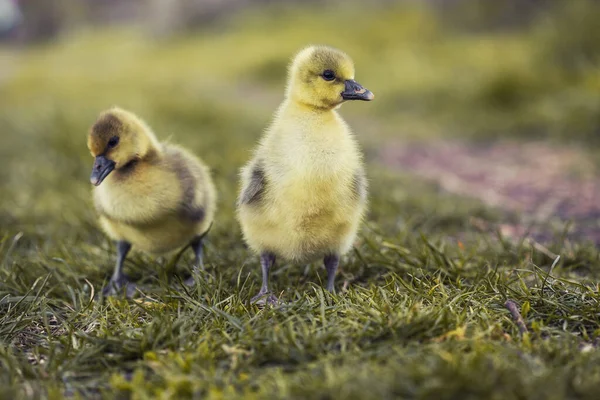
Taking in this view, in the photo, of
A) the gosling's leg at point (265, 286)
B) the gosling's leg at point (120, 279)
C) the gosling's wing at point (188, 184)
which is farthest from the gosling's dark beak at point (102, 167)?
the gosling's leg at point (265, 286)

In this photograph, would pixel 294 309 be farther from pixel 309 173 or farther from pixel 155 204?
pixel 155 204

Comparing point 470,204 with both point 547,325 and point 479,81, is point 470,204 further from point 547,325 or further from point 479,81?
point 479,81

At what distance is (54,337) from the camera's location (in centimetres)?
286

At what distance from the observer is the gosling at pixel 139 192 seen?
11.4ft

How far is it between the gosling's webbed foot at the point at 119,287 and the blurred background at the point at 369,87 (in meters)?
1.02

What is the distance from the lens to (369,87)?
39.8 feet

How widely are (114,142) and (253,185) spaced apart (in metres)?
0.83

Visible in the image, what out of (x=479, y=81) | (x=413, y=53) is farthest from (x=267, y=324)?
(x=413, y=53)

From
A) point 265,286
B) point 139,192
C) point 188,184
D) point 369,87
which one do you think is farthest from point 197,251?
point 369,87

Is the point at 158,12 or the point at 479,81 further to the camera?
the point at 158,12

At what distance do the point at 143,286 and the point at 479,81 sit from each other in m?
8.02


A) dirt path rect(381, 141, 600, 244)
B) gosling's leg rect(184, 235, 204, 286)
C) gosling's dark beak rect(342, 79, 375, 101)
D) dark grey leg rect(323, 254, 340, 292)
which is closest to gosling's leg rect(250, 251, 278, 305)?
dark grey leg rect(323, 254, 340, 292)

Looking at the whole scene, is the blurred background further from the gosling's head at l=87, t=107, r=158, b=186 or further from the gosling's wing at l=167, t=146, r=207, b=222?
the gosling's head at l=87, t=107, r=158, b=186

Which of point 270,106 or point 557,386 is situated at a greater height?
point 557,386
